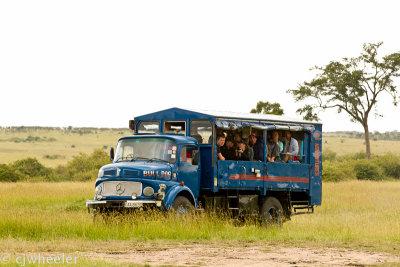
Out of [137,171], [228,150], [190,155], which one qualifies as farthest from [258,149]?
[137,171]

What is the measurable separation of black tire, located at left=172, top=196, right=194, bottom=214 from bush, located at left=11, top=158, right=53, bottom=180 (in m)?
34.3

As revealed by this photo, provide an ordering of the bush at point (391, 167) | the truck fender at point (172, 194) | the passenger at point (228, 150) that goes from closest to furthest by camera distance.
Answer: the truck fender at point (172, 194) → the passenger at point (228, 150) → the bush at point (391, 167)

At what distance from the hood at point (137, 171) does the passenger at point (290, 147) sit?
4807 mm

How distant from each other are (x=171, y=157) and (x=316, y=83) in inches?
1728

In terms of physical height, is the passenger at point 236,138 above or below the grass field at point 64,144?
below

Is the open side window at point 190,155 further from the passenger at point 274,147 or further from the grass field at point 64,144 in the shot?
the grass field at point 64,144

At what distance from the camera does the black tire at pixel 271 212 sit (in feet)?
64.1

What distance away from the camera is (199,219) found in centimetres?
1680

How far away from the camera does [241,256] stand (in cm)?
1270

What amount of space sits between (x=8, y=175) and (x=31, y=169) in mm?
6094

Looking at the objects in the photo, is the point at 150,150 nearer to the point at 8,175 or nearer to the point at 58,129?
the point at 8,175

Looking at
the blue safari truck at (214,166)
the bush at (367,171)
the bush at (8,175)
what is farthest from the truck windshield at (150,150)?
the bush at (367,171)

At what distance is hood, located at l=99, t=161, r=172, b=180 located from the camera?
53.6ft

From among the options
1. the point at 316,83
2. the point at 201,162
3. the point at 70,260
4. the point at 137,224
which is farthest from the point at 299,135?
the point at 316,83
